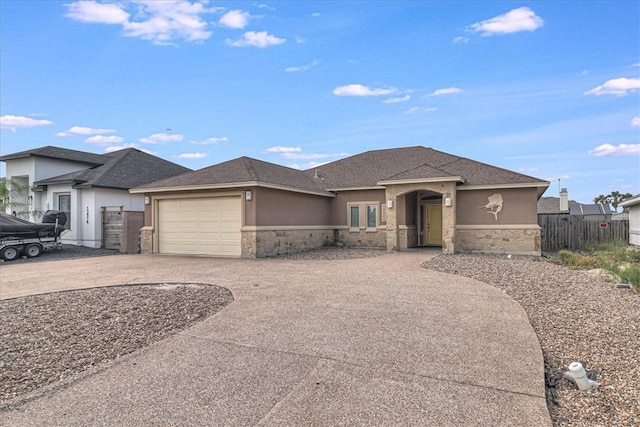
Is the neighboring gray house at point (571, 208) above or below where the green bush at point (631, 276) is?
above

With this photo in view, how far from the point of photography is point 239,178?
14.1 metres

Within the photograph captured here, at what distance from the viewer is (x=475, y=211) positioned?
628 inches

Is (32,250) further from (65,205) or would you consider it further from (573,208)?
(573,208)

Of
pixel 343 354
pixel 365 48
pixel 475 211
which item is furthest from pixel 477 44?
pixel 343 354

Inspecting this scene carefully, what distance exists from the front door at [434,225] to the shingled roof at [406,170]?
2130 millimetres

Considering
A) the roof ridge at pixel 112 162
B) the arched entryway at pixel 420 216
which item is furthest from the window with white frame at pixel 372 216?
the roof ridge at pixel 112 162

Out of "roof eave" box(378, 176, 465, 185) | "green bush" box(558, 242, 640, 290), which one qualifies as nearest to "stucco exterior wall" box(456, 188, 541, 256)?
"roof eave" box(378, 176, 465, 185)

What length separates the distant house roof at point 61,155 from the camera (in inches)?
A: 800

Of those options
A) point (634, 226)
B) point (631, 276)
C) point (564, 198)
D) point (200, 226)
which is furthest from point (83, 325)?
point (564, 198)

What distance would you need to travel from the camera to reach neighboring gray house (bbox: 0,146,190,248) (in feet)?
61.2

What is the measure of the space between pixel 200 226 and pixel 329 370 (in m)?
12.4

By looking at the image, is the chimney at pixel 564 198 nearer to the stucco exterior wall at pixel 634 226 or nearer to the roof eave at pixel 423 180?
the stucco exterior wall at pixel 634 226

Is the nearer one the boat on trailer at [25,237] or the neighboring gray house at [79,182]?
the boat on trailer at [25,237]

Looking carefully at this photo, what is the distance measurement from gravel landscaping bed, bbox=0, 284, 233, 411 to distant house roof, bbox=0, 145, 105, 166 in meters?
16.5
